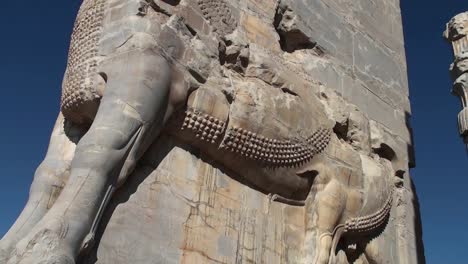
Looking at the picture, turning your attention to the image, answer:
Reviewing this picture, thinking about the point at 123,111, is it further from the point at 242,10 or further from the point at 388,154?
the point at 388,154

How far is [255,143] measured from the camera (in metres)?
4.66

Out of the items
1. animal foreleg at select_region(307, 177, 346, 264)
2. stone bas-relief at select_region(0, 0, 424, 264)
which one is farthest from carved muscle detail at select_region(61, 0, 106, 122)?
animal foreleg at select_region(307, 177, 346, 264)

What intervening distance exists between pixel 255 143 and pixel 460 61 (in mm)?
3286

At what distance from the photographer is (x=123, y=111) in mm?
3814

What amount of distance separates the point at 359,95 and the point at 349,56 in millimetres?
488

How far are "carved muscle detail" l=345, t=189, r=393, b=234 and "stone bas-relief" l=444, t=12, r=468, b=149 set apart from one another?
1.30m

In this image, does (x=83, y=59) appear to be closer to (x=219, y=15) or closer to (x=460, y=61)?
(x=219, y=15)

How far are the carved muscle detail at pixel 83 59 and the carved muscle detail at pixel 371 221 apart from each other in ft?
8.49

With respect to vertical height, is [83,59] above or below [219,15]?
below

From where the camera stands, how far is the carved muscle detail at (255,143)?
4379 millimetres

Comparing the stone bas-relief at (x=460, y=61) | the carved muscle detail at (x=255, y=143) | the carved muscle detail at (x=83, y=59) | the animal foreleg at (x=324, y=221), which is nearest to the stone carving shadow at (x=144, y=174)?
the carved muscle detail at (x=255, y=143)

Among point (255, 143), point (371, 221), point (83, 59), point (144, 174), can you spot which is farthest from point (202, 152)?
point (371, 221)

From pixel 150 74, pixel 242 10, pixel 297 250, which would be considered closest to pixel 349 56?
pixel 242 10

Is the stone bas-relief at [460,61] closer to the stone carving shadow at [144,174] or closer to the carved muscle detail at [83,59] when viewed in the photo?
the stone carving shadow at [144,174]
